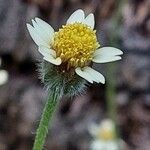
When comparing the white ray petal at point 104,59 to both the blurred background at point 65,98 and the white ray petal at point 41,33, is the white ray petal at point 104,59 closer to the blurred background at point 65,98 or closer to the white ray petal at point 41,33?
the white ray petal at point 41,33

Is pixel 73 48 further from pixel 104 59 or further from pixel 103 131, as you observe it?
pixel 103 131

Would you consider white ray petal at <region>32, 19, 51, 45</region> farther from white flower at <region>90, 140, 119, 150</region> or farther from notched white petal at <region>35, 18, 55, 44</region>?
white flower at <region>90, 140, 119, 150</region>

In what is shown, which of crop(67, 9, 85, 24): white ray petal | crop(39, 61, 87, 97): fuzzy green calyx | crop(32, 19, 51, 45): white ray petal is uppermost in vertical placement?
crop(67, 9, 85, 24): white ray petal

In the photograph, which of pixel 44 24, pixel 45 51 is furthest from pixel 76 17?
pixel 45 51

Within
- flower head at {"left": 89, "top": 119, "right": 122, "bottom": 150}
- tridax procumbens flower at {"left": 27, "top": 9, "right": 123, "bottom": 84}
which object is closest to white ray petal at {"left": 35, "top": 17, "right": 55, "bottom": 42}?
tridax procumbens flower at {"left": 27, "top": 9, "right": 123, "bottom": 84}

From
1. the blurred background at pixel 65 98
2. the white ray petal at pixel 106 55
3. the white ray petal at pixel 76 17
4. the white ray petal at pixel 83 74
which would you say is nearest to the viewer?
the white ray petal at pixel 83 74

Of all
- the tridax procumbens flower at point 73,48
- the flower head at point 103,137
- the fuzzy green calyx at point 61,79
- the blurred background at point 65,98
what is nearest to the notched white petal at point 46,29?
the tridax procumbens flower at point 73,48

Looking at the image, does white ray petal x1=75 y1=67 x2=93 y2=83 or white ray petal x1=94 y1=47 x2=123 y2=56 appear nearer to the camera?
white ray petal x1=75 y1=67 x2=93 y2=83
